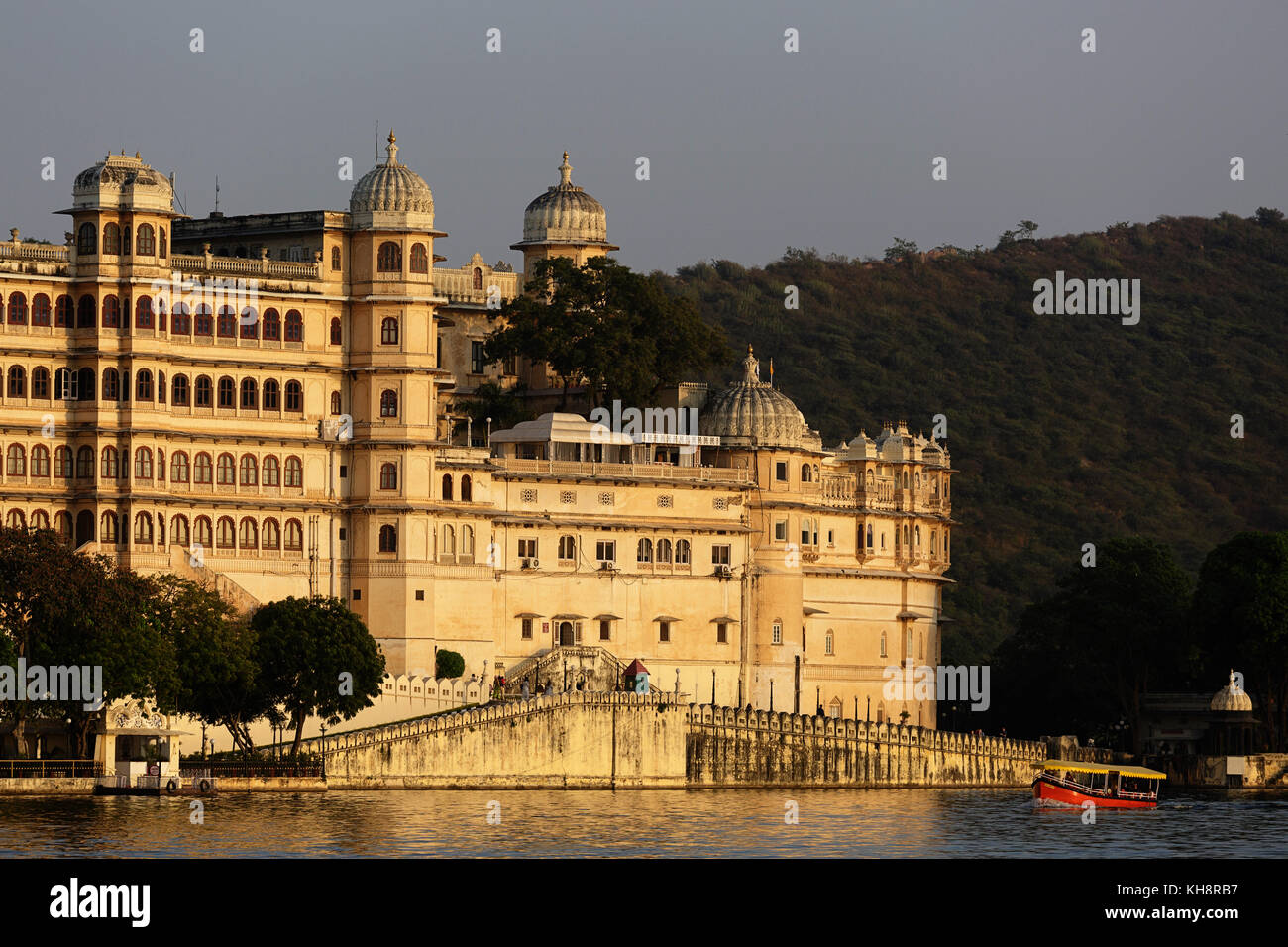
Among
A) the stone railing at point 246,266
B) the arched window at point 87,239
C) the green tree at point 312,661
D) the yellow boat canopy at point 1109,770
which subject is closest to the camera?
the green tree at point 312,661

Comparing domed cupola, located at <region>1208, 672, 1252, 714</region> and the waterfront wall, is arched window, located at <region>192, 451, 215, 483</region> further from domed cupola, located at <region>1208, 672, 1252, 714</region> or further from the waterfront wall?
domed cupola, located at <region>1208, 672, 1252, 714</region>

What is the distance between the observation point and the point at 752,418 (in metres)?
103

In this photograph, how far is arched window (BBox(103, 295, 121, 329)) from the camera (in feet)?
289

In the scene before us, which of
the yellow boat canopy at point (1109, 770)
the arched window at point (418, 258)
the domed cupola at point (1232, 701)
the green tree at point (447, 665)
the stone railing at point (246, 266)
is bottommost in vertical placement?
A: the yellow boat canopy at point (1109, 770)

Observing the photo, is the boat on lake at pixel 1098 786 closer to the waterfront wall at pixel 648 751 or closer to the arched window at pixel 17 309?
the waterfront wall at pixel 648 751

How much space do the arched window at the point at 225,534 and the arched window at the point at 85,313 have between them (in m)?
7.63

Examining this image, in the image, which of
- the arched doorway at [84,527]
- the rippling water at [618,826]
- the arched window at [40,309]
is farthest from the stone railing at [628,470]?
the arched window at [40,309]

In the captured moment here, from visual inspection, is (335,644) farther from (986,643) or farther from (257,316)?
(986,643)

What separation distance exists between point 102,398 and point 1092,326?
315 ft

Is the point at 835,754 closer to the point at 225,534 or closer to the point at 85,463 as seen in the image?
the point at 225,534

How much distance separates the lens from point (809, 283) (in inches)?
6914

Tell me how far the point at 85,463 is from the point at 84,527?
217 cm

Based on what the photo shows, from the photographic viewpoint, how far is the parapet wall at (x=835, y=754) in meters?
90.0

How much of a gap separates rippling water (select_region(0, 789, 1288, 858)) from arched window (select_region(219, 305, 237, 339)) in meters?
18.2
